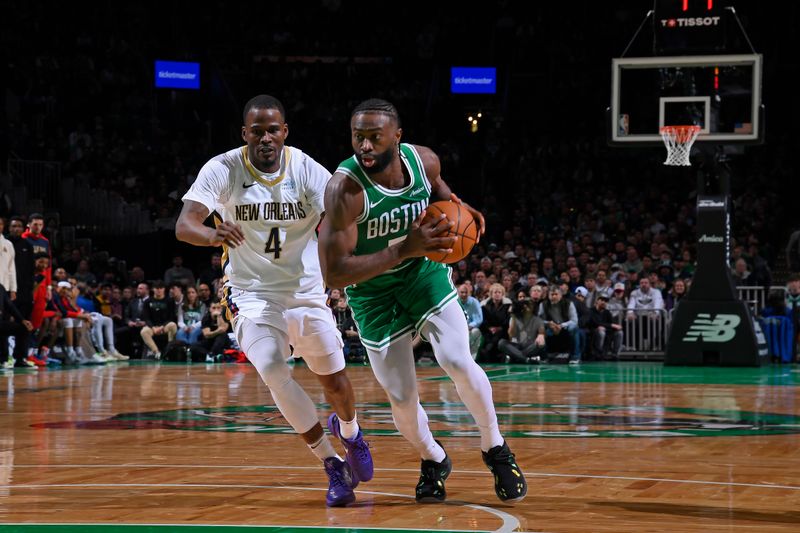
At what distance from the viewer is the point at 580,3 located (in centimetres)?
3256

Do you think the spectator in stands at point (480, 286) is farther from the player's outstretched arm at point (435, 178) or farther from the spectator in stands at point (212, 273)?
the player's outstretched arm at point (435, 178)

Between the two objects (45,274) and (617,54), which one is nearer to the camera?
(45,274)

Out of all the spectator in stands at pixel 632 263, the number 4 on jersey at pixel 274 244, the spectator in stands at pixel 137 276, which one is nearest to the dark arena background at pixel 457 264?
the spectator in stands at pixel 632 263

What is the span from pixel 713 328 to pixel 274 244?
1256cm

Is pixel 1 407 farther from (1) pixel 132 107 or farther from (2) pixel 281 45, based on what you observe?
(2) pixel 281 45

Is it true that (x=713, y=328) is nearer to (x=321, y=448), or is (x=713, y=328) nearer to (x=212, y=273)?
(x=212, y=273)

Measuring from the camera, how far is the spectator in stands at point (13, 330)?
17.1 m

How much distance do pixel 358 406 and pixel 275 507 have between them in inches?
226

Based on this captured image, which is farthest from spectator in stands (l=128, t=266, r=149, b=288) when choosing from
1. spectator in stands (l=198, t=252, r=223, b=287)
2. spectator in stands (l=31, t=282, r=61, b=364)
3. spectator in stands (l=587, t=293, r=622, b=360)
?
spectator in stands (l=587, t=293, r=622, b=360)

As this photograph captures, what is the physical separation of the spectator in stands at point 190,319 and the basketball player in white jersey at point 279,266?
1449cm

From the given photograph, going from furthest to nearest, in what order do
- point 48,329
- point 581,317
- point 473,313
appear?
1. point 581,317
2. point 48,329
3. point 473,313

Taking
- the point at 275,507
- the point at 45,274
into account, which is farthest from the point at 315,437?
the point at 45,274

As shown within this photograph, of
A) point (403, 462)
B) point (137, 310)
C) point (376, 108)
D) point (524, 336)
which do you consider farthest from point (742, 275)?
point (376, 108)

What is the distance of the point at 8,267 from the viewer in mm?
17141
